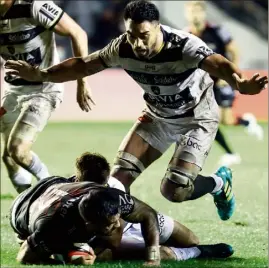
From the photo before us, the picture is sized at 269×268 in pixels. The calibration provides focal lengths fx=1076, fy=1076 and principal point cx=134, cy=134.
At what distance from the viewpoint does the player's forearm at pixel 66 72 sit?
749cm

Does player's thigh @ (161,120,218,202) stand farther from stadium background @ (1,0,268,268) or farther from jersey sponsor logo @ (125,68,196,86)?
stadium background @ (1,0,268,268)

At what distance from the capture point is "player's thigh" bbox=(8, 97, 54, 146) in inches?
341

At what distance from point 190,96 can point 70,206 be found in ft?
5.18

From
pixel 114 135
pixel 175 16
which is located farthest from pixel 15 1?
pixel 175 16

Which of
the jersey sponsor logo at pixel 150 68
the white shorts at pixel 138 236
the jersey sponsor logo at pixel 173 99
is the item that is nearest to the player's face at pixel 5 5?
the jersey sponsor logo at pixel 173 99

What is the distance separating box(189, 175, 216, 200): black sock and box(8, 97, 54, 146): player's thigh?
149 cm

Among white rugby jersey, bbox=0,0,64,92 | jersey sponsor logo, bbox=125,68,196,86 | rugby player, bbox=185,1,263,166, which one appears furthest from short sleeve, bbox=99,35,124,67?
rugby player, bbox=185,1,263,166

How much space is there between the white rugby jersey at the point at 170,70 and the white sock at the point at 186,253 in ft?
3.59

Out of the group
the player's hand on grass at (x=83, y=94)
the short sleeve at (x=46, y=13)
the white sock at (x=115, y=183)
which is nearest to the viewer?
the white sock at (x=115, y=183)

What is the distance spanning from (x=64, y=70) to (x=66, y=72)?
0.07 feet

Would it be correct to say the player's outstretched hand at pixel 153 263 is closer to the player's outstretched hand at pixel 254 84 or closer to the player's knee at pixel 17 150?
the player's outstretched hand at pixel 254 84

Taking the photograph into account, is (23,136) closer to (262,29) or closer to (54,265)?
(54,265)

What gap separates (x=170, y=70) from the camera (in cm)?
735

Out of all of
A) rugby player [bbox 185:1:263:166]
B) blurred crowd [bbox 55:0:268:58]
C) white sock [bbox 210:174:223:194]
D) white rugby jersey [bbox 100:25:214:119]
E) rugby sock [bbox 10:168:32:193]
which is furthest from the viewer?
blurred crowd [bbox 55:0:268:58]
